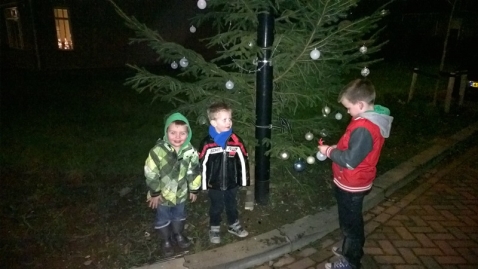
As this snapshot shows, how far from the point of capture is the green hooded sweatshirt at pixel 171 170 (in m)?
3.26

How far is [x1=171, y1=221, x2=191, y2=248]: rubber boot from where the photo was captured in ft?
11.8

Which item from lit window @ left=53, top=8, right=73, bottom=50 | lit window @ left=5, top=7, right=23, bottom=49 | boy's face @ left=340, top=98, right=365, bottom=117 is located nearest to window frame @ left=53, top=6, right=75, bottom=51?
lit window @ left=53, top=8, right=73, bottom=50

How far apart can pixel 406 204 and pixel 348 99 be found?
7.96 ft

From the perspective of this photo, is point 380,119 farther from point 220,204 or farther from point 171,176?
point 171,176

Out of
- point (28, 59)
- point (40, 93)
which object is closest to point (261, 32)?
point (40, 93)

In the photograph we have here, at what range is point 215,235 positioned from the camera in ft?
12.1

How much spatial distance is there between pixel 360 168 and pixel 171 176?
5.49 ft

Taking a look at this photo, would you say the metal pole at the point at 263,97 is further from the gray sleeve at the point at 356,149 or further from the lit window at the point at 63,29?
the lit window at the point at 63,29

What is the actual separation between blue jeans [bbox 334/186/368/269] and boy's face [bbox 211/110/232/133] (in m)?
1.15

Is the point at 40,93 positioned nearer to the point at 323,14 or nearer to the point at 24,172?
the point at 24,172

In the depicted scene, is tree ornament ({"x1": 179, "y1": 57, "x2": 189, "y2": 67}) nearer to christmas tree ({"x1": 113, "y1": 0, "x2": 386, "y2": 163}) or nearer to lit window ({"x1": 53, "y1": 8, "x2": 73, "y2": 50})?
christmas tree ({"x1": 113, "y1": 0, "x2": 386, "y2": 163})

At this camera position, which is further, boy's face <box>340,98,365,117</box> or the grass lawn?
the grass lawn

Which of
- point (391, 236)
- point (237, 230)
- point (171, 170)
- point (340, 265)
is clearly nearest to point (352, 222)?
point (340, 265)

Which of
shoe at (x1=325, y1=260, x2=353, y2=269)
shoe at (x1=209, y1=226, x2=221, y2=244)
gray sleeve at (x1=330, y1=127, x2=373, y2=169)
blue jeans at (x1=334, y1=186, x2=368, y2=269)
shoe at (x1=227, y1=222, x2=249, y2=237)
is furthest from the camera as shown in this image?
shoe at (x1=227, y1=222, x2=249, y2=237)
